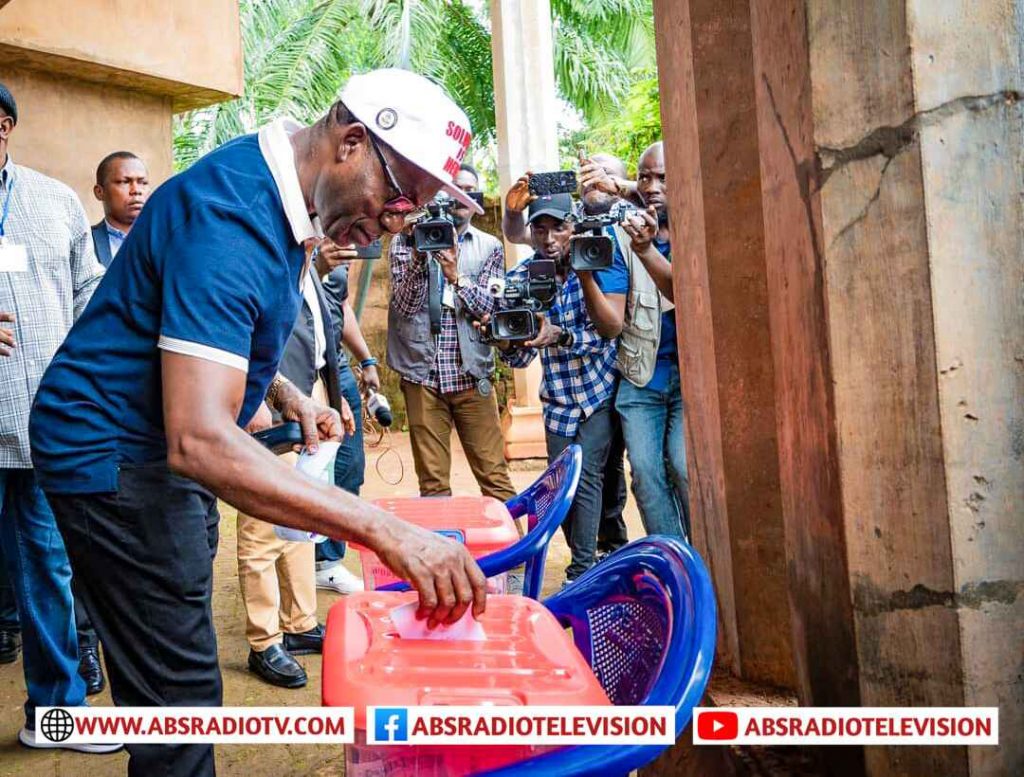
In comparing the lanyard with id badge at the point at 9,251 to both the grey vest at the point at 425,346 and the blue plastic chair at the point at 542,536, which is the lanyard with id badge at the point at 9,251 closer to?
the blue plastic chair at the point at 542,536

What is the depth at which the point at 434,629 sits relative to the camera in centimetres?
163

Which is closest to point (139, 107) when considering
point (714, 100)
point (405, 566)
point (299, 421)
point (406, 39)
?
point (299, 421)

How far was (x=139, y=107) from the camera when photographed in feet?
17.7

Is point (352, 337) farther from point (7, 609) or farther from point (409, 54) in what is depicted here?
point (409, 54)

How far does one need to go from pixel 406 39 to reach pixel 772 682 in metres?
16.3

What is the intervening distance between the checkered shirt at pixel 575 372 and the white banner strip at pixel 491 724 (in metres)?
2.88

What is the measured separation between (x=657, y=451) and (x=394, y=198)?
95.2 inches

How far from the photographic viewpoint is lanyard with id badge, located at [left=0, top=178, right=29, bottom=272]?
9.84 ft

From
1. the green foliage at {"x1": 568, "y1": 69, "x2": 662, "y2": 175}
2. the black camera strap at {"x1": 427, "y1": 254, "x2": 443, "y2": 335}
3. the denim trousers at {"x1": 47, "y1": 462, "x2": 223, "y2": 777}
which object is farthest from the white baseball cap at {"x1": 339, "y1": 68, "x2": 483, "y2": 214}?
the green foliage at {"x1": 568, "y1": 69, "x2": 662, "y2": 175}

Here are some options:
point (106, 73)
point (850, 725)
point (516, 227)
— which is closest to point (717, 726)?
point (850, 725)

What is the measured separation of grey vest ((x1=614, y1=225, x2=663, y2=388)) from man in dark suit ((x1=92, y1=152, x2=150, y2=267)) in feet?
6.78

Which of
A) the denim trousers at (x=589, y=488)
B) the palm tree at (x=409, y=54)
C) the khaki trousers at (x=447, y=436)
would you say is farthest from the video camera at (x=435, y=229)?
the palm tree at (x=409, y=54)

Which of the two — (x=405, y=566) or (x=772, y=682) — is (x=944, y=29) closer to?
(x=405, y=566)

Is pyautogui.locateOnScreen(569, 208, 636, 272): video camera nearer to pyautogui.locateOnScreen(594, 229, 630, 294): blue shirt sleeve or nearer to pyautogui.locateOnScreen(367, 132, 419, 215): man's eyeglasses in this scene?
pyautogui.locateOnScreen(594, 229, 630, 294): blue shirt sleeve
